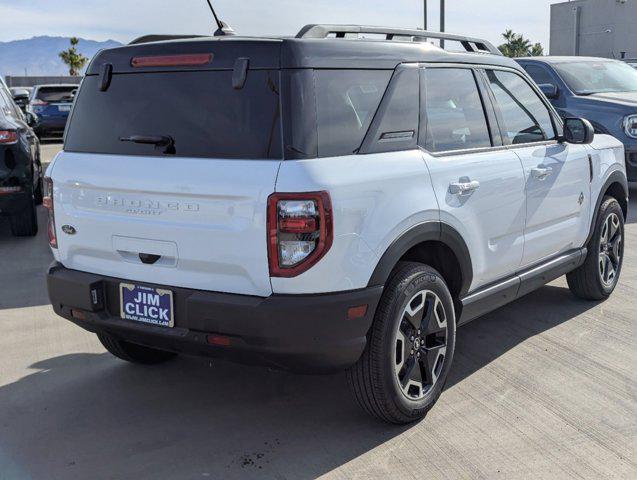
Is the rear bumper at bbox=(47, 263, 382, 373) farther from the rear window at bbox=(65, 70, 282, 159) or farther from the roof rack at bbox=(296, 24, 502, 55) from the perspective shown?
the roof rack at bbox=(296, 24, 502, 55)

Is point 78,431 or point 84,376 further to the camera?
point 84,376

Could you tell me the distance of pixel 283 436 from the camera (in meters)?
3.57

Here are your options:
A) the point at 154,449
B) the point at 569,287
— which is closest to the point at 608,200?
the point at 569,287

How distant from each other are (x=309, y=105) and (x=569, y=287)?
3261 millimetres

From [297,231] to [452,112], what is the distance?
4.58 ft

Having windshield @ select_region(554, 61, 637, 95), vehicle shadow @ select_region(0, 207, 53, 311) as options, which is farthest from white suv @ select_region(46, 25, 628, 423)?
windshield @ select_region(554, 61, 637, 95)

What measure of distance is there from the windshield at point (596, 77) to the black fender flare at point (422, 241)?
24.3 ft

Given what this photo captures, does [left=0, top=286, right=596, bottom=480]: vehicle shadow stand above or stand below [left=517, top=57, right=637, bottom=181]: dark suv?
below

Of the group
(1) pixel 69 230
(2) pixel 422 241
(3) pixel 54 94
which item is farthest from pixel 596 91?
(3) pixel 54 94

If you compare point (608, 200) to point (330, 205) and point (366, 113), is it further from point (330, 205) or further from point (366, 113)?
point (330, 205)

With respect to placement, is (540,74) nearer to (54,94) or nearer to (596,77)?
(596,77)

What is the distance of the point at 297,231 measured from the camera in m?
3.04

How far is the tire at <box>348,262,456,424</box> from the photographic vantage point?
339cm

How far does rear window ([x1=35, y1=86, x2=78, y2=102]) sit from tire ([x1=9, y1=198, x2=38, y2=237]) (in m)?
13.4
